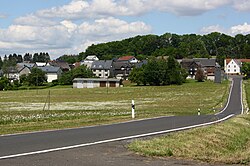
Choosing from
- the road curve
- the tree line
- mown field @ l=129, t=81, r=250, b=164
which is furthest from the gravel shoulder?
the tree line

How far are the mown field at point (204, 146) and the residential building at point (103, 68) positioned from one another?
544ft

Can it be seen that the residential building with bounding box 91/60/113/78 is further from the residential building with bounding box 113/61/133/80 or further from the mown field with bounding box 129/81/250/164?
the mown field with bounding box 129/81/250/164

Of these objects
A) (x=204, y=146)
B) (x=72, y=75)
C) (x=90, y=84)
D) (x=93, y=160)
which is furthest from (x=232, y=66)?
(x=93, y=160)

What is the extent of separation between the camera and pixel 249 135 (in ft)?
56.3

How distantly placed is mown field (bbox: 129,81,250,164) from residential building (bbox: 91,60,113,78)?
166 meters

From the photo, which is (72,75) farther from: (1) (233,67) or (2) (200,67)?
(1) (233,67)

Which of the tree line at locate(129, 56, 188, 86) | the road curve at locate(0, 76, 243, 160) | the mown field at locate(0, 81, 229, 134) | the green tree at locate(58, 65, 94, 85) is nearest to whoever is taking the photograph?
the road curve at locate(0, 76, 243, 160)

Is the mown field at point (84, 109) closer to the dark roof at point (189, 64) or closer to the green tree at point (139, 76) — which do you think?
the green tree at point (139, 76)

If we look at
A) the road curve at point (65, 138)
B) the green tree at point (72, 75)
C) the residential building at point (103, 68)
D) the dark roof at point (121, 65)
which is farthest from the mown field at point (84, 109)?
the residential building at point (103, 68)

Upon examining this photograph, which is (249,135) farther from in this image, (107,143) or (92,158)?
(92,158)

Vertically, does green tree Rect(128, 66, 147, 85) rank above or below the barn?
above

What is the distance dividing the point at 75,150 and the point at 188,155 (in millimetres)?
2864

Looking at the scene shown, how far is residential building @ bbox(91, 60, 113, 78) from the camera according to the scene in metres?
182

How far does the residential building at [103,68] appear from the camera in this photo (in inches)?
7165
